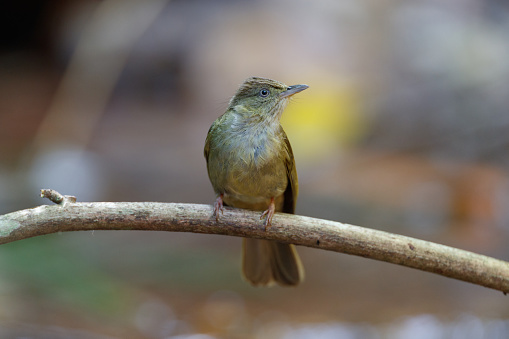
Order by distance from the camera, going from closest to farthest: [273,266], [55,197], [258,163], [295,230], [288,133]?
[55,197] → [295,230] → [258,163] → [273,266] → [288,133]

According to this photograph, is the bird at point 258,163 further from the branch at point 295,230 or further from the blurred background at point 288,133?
the blurred background at point 288,133

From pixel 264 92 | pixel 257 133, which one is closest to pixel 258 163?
pixel 257 133

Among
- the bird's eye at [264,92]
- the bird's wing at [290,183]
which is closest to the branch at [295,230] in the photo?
the bird's wing at [290,183]

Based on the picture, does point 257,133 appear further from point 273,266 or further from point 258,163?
point 273,266

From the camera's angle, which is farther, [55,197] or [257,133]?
[257,133]

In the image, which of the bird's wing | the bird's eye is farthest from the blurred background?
the bird's eye

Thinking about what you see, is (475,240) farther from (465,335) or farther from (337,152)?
(337,152)

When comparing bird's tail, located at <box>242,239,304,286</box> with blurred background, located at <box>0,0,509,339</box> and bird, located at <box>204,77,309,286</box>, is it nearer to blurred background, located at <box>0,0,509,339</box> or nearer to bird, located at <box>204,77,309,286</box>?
bird, located at <box>204,77,309,286</box>
